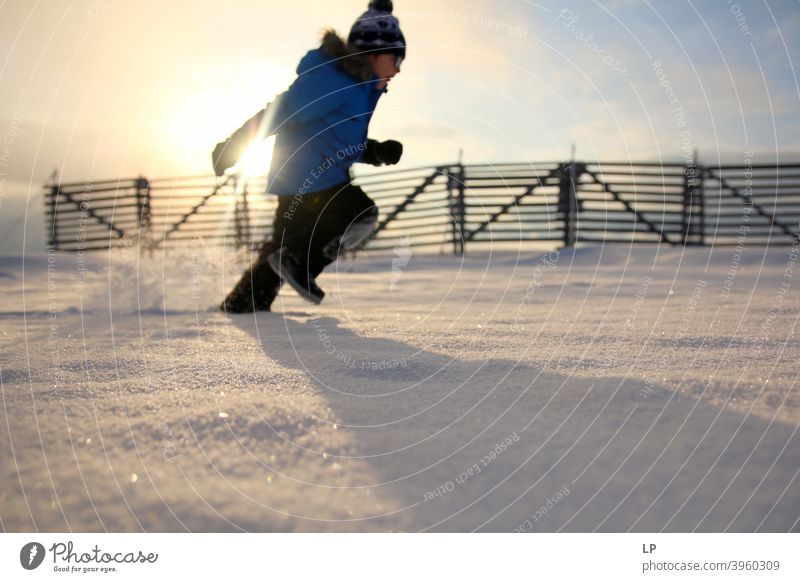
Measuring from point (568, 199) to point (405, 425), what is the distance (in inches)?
422

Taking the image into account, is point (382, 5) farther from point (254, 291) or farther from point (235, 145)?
point (254, 291)

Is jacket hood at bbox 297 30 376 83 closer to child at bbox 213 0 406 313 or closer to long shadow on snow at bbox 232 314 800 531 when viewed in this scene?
child at bbox 213 0 406 313

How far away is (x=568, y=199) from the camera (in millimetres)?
11156

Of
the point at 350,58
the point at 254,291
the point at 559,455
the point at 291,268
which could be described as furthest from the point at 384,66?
the point at 559,455

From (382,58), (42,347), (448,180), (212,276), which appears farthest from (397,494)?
(448,180)

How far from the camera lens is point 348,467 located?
87 cm

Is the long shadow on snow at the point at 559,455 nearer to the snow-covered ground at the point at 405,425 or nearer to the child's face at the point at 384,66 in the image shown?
the snow-covered ground at the point at 405,425

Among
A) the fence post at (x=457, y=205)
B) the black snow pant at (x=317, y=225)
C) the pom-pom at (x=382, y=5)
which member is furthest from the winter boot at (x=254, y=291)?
the fence post at (x=457, y=205)

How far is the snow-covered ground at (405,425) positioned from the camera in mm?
761

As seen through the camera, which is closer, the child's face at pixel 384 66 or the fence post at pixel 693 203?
the child's face at pixel 384 66

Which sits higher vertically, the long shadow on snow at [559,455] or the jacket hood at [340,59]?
the jacket hood at [340,59]

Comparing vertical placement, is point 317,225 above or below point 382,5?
below

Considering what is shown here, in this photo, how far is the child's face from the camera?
2566 millimetres

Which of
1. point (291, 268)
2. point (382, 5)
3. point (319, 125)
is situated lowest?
point (291, 268)
